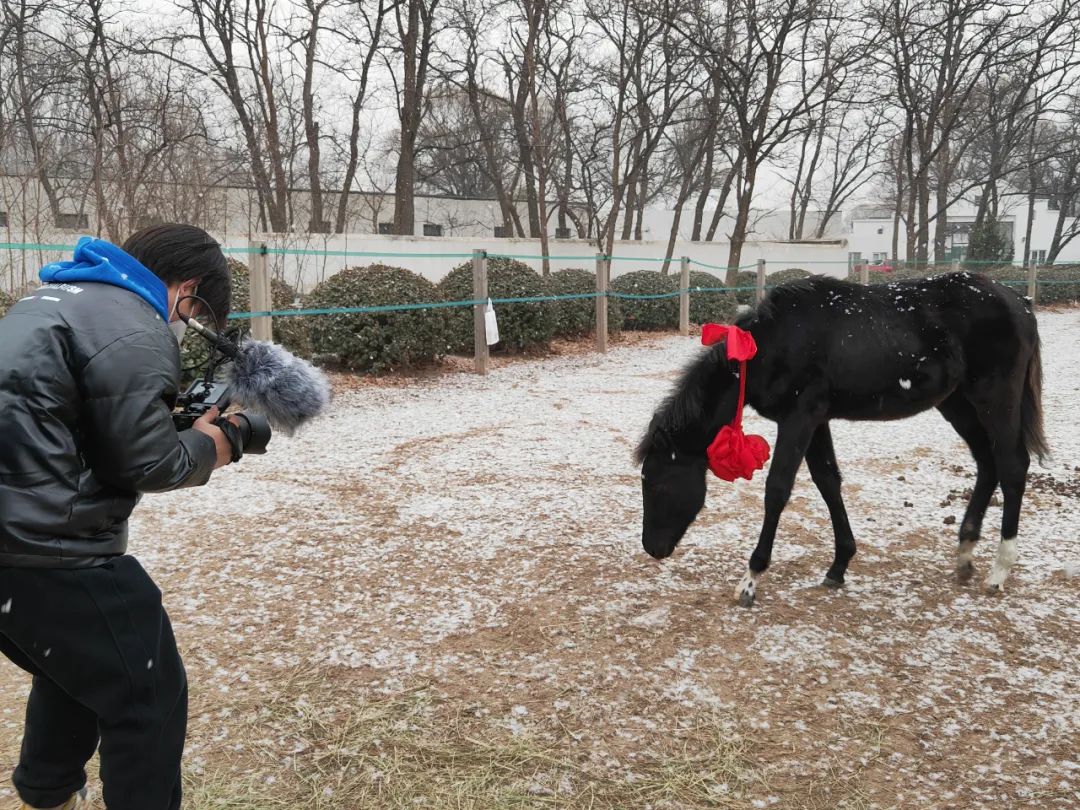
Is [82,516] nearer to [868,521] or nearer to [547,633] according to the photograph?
[547,633]

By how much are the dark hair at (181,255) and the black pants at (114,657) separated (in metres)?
0.60

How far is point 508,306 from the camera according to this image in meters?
11.1

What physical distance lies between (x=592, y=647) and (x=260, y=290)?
5450mm

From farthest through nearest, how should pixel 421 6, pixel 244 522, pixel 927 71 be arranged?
pixel 927 71 < pixel 421 6 < pixel 244 522

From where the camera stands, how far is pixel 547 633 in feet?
10.4

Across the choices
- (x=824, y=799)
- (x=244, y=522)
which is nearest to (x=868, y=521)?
(x=824, y=799)

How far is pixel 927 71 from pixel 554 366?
17.6 meters

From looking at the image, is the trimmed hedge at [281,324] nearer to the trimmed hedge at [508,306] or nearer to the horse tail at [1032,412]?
the trimmed hedge at [508,306]

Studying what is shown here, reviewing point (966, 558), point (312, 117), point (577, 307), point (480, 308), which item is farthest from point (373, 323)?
point (312, 117)

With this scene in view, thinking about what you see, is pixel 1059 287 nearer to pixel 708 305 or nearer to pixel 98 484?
pixel 708 305

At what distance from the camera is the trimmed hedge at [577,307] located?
41.6 ft

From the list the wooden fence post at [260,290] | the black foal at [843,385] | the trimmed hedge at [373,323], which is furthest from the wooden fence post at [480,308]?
the black foal at [843,385]

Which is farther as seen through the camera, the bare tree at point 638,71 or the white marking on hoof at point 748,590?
the bare tree at point 638,71

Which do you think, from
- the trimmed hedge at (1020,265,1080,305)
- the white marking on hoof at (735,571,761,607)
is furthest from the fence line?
the trimmed hedge at (1020,265,1080,305)
